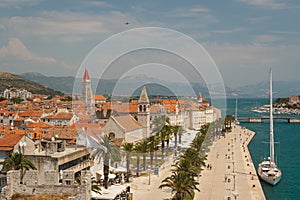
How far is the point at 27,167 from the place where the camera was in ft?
96.3

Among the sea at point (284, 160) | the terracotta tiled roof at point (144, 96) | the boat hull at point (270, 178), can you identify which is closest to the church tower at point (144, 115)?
the terracotta tiled roof at point (144, 96)

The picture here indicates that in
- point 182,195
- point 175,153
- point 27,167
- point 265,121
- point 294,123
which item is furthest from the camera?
point 265,121

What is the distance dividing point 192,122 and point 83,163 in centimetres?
7522

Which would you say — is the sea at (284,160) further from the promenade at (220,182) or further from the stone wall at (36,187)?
the stone wall at (36,187)

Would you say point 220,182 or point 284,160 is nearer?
point 220,182

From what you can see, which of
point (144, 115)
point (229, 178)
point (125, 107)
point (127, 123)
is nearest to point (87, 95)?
point (125, 107)

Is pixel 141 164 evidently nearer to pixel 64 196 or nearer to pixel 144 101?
pixel 144 101

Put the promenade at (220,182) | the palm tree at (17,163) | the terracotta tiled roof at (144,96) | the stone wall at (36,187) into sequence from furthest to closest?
the terracotta tiled roof at (144,96)
the promenade at (220,182)
the palm tree at (17,163)
the stone wall at (36,187)

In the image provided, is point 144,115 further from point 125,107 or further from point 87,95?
point 87,95

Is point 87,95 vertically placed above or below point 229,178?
above

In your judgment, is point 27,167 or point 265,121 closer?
point 27,167

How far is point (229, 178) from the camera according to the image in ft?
163

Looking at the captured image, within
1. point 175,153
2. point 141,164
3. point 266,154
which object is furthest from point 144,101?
point 266,154

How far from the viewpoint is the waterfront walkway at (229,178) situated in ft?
137
